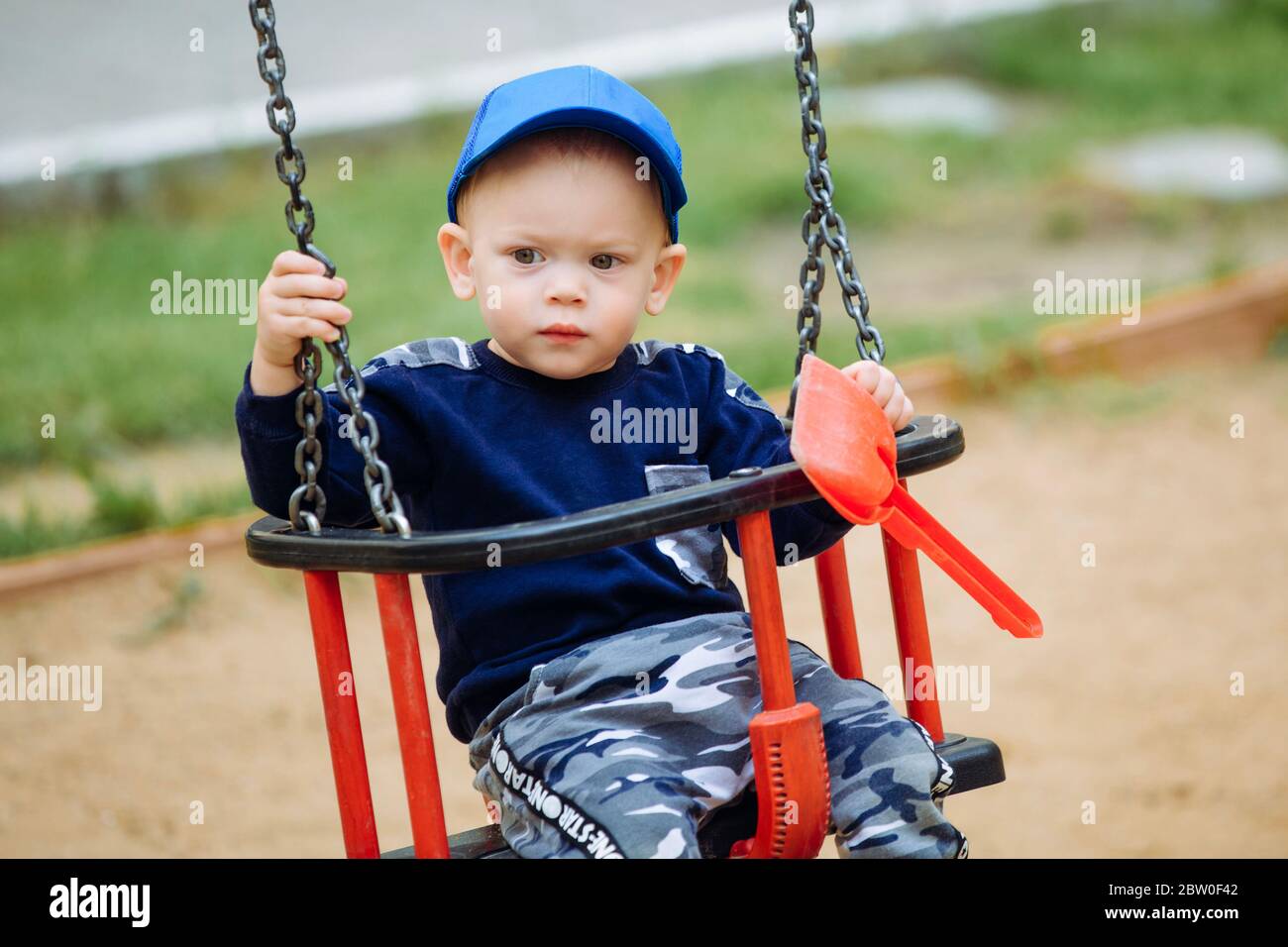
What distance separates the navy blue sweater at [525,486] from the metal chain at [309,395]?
11 cm

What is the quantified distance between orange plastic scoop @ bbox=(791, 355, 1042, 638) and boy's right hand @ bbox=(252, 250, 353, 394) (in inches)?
21.8

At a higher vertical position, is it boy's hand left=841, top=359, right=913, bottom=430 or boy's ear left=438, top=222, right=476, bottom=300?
boy's ear left=438, top=222, right=476, bottom=300

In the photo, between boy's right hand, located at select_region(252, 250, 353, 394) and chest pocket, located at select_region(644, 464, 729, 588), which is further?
chest pocket, located at select_region(644, 464, 729, 588)

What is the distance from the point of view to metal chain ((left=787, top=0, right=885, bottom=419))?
1.95 meters

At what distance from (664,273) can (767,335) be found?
10.5 ft

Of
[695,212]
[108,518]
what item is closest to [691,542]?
[108,518]

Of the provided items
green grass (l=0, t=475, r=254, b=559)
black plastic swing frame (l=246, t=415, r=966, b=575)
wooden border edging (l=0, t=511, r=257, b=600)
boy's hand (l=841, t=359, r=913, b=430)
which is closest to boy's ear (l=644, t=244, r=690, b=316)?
boy's hand (l=841, t=359, r=913, b=430)

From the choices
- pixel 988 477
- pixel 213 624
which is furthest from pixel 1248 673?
pixel 213 624

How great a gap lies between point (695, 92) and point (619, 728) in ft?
20.9

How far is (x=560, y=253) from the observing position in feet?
6.61

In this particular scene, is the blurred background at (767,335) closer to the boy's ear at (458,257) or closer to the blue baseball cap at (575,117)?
the boy's ear at (458,257)

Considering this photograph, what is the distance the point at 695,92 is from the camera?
789 centimetres

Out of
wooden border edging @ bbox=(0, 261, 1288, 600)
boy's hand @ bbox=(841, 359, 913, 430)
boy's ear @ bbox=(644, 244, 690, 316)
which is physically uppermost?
wooden border edging @ bbox=(0, 261, 1288, 600)

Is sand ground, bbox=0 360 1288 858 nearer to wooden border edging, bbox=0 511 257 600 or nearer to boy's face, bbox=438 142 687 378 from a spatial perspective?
wooden border edging, bbox=0 511 257 600
